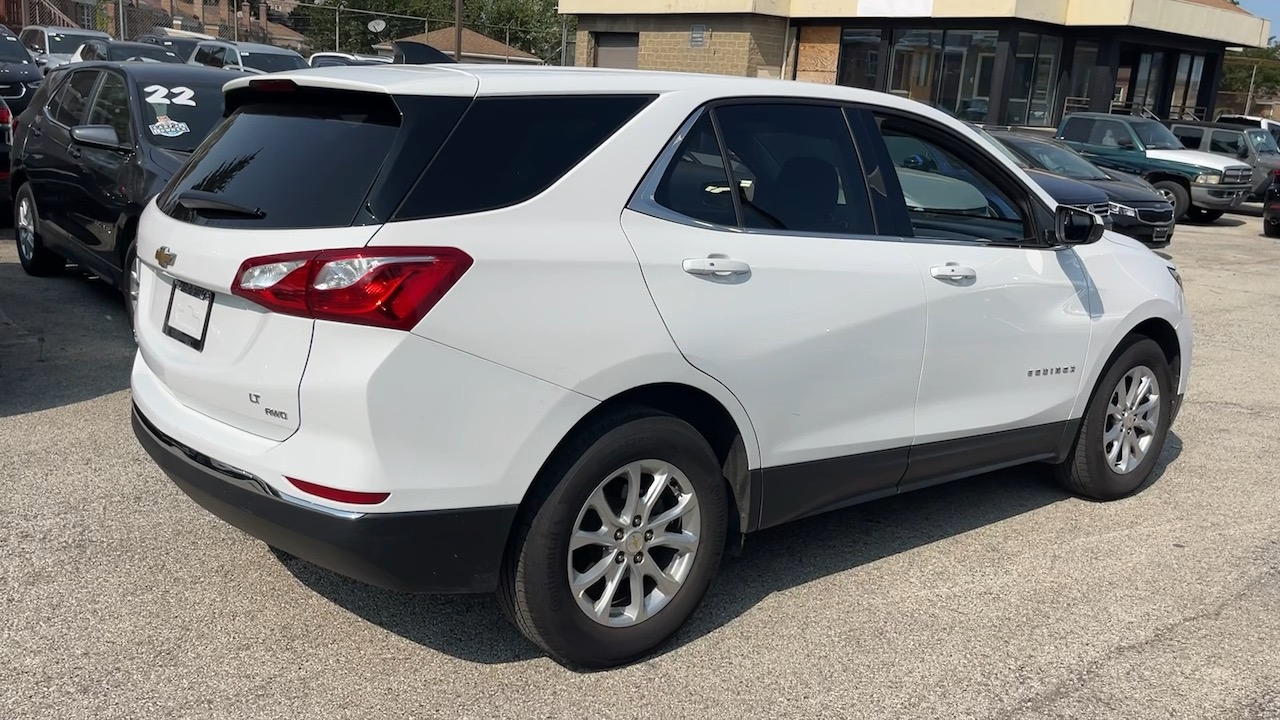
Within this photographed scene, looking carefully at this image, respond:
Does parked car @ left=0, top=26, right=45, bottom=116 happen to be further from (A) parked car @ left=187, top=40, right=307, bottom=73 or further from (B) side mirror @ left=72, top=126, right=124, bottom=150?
(B) side mirror @ left=72, top=126, right=124, bottom=150

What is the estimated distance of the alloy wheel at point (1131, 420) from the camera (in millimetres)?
5312

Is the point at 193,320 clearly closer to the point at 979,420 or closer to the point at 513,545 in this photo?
the point at 513,545

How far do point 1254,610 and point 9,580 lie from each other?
176 inches

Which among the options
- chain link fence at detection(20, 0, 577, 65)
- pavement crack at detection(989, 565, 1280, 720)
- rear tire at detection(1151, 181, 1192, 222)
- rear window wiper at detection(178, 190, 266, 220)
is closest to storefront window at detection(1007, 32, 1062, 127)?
rear tire at detection(1151, 181, 1192, 222)

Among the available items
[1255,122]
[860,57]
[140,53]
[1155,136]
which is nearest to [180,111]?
[140,53]

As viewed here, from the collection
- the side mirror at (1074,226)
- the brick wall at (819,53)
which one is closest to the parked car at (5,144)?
the side mirror at (1074,226)

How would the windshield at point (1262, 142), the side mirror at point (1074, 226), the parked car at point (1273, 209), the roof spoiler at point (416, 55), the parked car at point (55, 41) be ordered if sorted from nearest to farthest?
1. the roof spoiler at point (416, 55)
2. the side mirror at point (1074, 226)
3. the parked car at point (1273, 209)
4. the windshield at point (1262, 142)
5. the parked car at point (55, 41)

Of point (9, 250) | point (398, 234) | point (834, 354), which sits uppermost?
point (398, 234)

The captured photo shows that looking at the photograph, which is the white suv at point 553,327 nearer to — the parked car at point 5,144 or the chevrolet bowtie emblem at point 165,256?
the chevrolet bowtie emblem at point 165,256

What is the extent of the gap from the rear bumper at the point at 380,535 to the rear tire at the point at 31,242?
6.27m

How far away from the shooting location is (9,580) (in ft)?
12.9

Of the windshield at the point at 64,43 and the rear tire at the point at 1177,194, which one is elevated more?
the windshield at the point at 64,43

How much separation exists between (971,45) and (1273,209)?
12.1 meters

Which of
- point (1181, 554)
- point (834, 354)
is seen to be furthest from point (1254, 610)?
point (834, 354)
